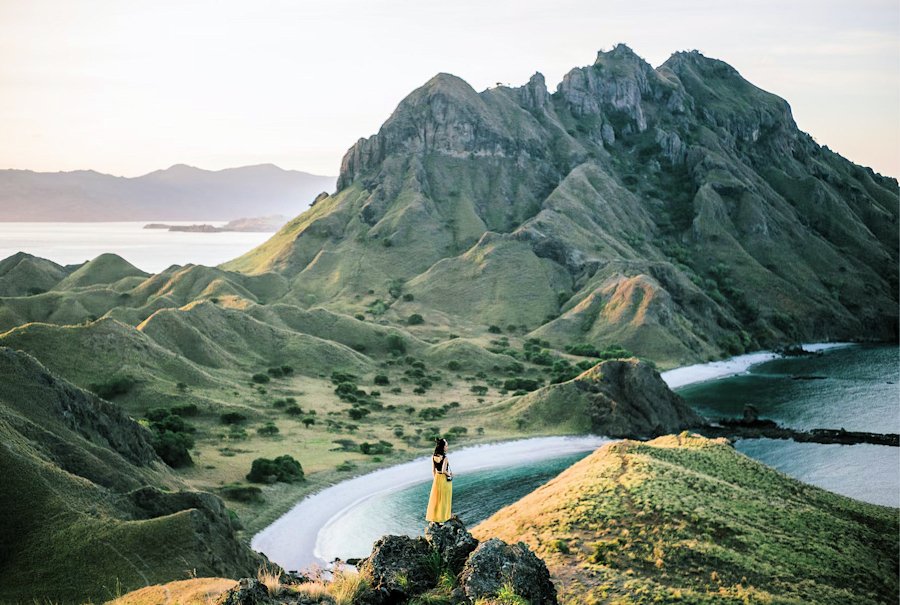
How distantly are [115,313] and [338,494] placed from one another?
304 feet

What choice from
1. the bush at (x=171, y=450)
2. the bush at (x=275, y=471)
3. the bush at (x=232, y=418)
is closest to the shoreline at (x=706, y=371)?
the bush at (x=232, y=418)

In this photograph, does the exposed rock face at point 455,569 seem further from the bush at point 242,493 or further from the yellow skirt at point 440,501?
the bush at point 242,493

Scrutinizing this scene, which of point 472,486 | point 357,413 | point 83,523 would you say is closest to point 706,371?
point 357,413

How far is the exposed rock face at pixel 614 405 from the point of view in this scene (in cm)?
11675

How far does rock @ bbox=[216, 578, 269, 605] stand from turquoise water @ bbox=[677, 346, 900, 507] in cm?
8116

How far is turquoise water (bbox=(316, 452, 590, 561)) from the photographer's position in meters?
70.8

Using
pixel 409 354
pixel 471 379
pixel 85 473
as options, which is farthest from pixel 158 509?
pixel 409 354

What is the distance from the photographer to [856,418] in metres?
129

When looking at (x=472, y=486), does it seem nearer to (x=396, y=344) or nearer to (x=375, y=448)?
(x=375, y=448)

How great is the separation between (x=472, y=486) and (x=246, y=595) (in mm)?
66978

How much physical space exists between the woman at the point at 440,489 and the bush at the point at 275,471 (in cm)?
5395

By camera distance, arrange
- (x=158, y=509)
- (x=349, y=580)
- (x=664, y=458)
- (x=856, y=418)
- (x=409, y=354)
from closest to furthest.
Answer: (x=349, y=580) < (x=158, y=509) < (x=664, y=458) < (x=856, y=418) < (x=409, y=354)

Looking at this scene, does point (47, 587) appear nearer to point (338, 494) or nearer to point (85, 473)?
point (85, 473)

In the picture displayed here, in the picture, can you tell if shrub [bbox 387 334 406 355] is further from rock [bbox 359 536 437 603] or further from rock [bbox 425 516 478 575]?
rock [bbox 359 536 437 603]
